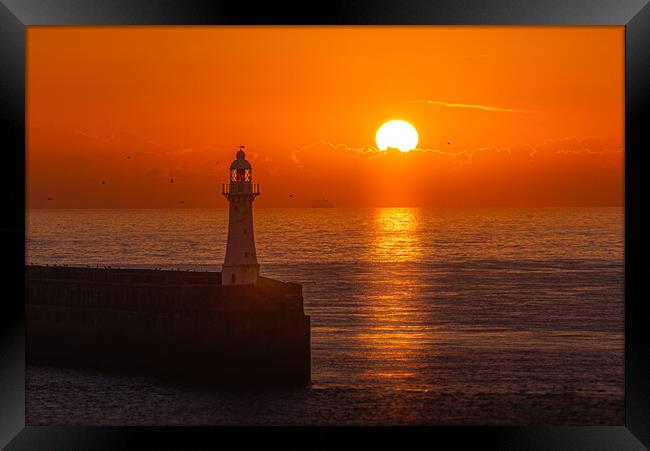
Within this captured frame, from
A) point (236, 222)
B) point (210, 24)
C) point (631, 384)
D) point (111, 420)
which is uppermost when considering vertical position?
point (210, 24)

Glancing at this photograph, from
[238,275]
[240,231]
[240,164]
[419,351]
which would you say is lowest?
[419,351]

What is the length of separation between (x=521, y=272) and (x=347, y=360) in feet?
128

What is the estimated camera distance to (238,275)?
2558 cm

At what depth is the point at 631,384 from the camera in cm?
937

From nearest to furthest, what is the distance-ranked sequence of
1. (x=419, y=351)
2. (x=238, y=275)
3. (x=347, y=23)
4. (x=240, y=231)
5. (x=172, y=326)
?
(x=347, y=23) → (x=172, y=326) → (x=238, y=275) → (x=240, y=231) → (x=419, y=351)

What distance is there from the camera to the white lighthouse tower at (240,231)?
999 inches

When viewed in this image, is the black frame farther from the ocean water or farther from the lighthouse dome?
the lighthouse dome

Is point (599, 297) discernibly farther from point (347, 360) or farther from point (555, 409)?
point (555, 409)

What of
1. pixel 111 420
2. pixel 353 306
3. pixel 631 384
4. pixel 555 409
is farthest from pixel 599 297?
pixel 631 384

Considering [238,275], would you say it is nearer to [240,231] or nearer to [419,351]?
[240,231]

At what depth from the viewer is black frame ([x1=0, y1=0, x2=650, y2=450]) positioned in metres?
8.81

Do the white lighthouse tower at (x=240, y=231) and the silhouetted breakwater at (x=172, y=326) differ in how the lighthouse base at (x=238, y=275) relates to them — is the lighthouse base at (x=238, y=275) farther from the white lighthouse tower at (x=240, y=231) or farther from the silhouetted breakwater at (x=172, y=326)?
the silhouetted breakwater at (x=172, y=326)

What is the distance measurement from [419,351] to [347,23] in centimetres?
2404

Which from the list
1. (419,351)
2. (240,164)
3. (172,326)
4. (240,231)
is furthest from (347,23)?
(419,351)
